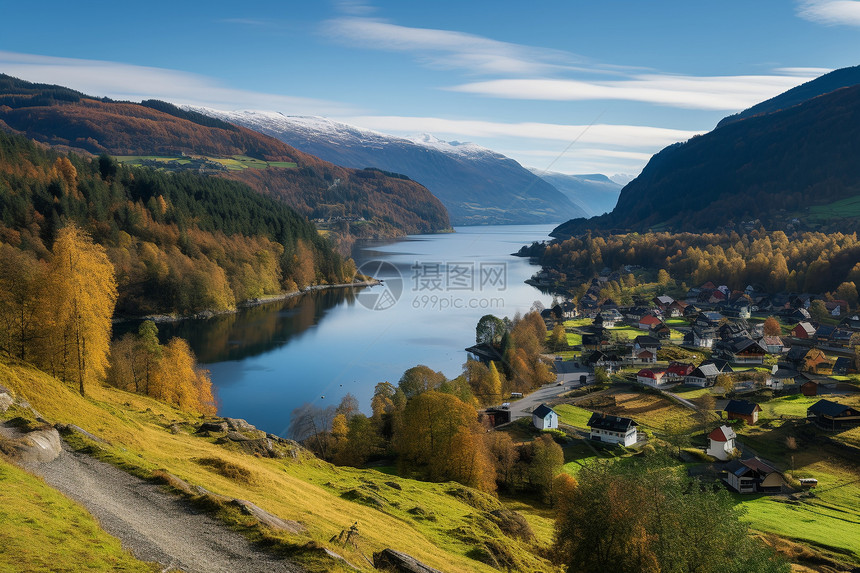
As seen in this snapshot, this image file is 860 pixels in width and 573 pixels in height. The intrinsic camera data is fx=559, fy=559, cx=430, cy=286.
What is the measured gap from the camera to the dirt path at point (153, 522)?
10664mm

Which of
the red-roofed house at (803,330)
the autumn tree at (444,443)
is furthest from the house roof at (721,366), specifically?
the autumn tree at (444,443)

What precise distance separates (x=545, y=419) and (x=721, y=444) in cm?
1010

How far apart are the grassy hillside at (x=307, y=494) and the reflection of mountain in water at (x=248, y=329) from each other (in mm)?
32650

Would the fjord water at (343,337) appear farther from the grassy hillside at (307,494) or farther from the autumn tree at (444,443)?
the grassy hillside at (307,494)

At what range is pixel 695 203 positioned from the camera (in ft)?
581

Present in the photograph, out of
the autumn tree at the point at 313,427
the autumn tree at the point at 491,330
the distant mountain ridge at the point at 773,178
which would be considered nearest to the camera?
the autumn tree at the point at 313,427

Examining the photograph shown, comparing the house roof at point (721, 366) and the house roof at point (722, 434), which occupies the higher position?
the house roof at point (721, 366)

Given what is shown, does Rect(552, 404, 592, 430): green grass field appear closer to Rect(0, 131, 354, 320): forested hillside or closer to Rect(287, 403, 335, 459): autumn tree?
Rect(287, 403, 335, 459): autumn tree

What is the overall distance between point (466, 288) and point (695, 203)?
11432 centimetres

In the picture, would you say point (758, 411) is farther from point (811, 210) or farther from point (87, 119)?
point (87, 119)

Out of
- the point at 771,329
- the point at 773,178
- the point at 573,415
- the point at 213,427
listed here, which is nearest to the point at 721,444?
the point at 573,415

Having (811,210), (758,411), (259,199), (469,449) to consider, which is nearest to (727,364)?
(758,411)

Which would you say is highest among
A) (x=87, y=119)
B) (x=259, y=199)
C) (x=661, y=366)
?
(x=87, y=119)

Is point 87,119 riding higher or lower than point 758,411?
higher
